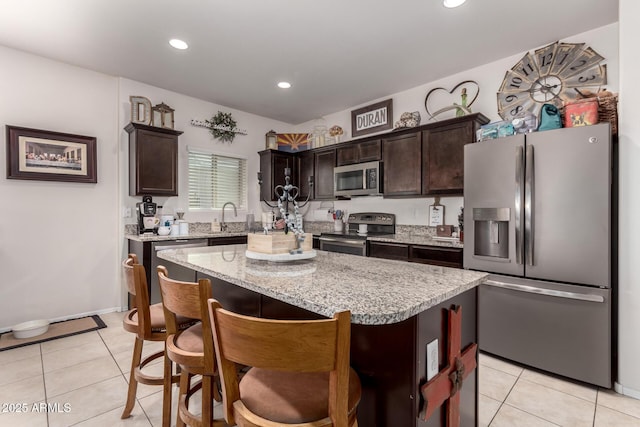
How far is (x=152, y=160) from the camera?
12.0 ft

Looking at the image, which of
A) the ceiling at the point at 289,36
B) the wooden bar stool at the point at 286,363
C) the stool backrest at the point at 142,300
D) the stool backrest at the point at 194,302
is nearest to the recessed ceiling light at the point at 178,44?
the ceiling at the point at 289,36

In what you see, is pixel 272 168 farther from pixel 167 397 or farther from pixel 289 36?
pixel 167 397

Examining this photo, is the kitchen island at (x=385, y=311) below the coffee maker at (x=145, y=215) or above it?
below

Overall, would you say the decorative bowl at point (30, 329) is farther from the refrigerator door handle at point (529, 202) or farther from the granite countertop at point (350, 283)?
the refrigerator door handle at point (529, 202)

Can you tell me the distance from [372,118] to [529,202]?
8.24ft

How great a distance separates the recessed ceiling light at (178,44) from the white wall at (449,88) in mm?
2251

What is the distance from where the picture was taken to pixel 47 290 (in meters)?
3.26

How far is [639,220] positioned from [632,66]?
1.02 m

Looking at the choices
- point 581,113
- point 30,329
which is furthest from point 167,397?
point 581,113

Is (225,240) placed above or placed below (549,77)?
below

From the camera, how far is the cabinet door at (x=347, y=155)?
4.15 metres

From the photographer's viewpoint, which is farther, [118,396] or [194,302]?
[118,396]

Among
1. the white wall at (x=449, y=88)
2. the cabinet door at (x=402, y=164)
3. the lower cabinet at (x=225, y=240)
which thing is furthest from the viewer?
the lower cabinet at (x=225, y=240)

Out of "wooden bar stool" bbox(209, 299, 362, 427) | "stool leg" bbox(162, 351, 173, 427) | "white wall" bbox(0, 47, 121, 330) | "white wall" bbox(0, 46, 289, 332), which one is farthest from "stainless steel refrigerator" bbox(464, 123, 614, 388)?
"white wall" bbox(0, 47, 121, 330)
